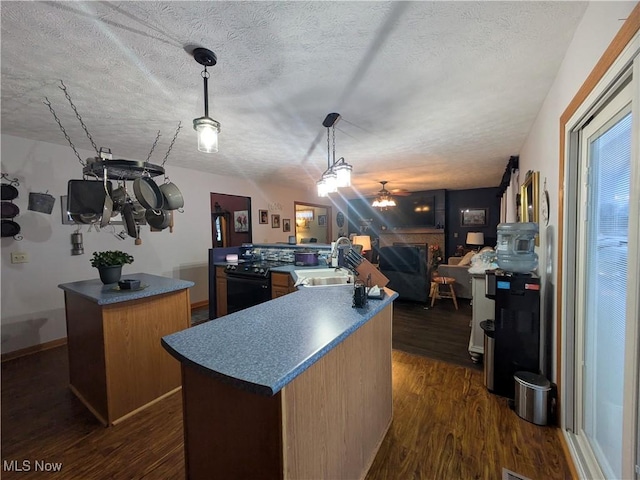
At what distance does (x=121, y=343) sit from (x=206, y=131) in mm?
1561

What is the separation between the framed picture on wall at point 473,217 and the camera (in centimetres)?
703

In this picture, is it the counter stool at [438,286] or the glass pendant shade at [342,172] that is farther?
the counter stool at [438,286]

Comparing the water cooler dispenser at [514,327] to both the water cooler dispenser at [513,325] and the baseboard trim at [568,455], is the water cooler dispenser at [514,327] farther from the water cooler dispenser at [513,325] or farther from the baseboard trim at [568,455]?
the baseboard trim at [568,455]

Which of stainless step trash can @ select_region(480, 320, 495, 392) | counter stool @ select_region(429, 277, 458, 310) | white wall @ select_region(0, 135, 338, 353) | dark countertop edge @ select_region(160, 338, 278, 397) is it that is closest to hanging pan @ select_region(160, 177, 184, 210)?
dark countertop edge @ select_region(160, 338, 278, 397)

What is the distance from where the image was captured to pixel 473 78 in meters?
1.79

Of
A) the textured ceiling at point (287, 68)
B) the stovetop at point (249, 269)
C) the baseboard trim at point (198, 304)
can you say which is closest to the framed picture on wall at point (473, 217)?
the textured ceiling at point (287, 68)

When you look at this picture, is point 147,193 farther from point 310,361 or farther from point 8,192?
point 8,192

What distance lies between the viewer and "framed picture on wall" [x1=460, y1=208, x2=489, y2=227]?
23.1ft

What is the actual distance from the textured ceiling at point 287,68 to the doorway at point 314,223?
5.10m

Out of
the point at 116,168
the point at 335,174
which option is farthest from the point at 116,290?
the point at 335,174

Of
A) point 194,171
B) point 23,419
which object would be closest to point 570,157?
point 23,419

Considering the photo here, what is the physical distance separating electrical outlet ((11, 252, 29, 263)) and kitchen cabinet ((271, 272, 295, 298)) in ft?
8.33

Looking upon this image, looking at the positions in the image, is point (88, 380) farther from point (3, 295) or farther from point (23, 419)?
point (3, 295)

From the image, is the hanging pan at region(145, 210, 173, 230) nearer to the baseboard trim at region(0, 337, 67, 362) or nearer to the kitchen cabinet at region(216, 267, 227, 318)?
the kitchen cabinet at region(216, 267, 227, 318)
